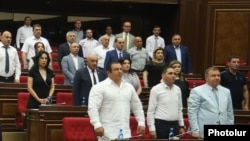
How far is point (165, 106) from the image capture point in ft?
23.2

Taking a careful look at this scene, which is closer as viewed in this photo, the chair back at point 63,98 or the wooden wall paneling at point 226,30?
the chair back at point 63,98

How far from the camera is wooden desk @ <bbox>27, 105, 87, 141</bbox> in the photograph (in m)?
8.20

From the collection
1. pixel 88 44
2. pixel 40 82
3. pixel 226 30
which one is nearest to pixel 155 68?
pixel 40 82

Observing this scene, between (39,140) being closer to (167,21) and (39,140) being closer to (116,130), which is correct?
(116,130)

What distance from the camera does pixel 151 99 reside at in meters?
7.09

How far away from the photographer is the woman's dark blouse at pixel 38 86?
27.7 ft

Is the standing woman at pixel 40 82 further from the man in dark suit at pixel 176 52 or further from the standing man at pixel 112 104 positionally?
the man in dark suit at pixel 176 52

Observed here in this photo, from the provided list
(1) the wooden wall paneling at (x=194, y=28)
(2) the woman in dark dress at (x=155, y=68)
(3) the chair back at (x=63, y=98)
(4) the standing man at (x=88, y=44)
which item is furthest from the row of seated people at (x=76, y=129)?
(1) the wooden wall paneling at (x=194, y=28)

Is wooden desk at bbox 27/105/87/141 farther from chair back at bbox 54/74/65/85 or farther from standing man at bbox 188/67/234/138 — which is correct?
chair back at bbox 54/74/65/85

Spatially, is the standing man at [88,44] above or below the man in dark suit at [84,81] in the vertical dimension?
above

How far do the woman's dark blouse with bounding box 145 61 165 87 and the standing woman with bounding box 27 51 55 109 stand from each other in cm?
183

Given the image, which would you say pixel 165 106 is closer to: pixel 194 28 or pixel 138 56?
Answer: pixel 138 56

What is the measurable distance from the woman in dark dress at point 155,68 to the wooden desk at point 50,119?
171 cm

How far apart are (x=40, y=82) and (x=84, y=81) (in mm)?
694
